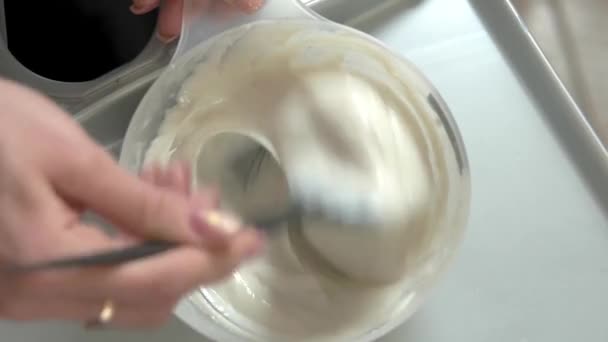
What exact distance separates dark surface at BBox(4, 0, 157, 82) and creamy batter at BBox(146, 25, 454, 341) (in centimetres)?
9

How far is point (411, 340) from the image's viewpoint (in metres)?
0.51

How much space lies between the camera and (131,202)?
336 mm

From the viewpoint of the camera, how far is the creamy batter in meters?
0.50

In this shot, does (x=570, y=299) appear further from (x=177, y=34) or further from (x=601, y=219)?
(x=177, y=34)

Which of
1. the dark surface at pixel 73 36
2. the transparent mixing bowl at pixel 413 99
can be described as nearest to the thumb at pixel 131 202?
the transparent mixing bowl at pixel 413 99

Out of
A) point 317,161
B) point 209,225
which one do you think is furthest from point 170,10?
point 209,225

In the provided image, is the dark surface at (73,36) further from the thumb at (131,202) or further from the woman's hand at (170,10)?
the thumb at (131,202)

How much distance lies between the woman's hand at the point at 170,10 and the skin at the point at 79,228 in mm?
222

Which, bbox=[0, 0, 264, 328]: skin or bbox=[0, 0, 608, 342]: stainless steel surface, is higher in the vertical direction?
bbox=[0, 0, 264, 328]: skin

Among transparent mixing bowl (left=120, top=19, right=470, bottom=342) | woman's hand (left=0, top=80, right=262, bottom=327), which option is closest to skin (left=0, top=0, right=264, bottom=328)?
woman's hand (left=0, top=80, right=262, bottom=327)

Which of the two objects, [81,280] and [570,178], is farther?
[570,178]

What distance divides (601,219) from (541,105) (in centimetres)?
10

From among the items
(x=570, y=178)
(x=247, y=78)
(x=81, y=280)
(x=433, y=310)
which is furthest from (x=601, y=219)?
(x=81, y=280)

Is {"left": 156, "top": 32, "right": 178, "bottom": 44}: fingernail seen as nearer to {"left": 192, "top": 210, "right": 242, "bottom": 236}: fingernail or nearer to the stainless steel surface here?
the stainless steel surface
